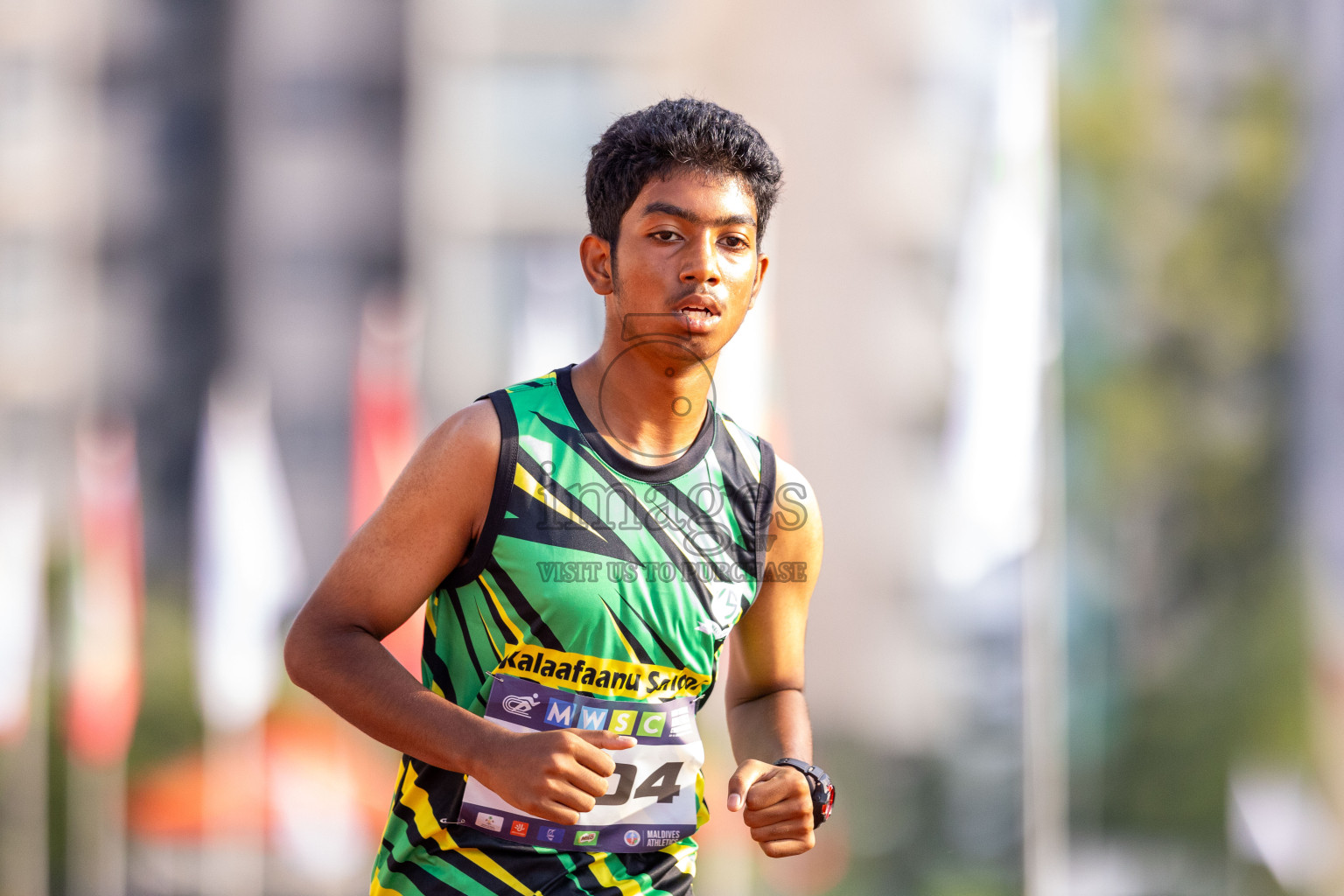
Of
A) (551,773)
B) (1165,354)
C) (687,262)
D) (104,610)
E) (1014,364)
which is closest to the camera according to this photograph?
(551,773)

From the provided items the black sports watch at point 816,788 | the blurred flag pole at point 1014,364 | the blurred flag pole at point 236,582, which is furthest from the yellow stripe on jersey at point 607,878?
the blurred flag pole at point 236,582

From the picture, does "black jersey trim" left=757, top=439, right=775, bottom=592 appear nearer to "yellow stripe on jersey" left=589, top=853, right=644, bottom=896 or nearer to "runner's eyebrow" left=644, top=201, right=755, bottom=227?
"runner's eyebrow" left=644, top=201, right=755, bottom=227

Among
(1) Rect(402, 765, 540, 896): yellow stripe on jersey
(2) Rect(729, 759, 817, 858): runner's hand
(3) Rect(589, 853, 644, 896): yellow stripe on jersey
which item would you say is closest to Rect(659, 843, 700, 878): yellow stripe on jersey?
(3) Rect(589, 853, 644, 896): yellow stripe on jersey

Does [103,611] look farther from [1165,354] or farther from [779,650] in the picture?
[1165,354]

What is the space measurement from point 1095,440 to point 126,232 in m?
30.0

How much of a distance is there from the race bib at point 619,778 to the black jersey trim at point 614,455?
1.48ft

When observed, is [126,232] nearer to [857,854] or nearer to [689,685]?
[857,854]

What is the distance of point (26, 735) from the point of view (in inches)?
1127

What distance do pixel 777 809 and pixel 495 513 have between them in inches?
30.3

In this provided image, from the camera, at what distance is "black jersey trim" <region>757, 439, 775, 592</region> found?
306 centimetres

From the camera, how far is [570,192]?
40625 mm

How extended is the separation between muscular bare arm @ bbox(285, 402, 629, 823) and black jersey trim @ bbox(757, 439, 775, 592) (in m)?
0.62

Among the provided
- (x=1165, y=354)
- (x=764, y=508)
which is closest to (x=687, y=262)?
(x=764, y=508)

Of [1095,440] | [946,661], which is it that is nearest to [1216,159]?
[1095,440]
